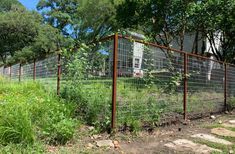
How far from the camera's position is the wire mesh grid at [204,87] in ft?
22.5

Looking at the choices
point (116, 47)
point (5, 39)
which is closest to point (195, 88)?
point (116, 47)

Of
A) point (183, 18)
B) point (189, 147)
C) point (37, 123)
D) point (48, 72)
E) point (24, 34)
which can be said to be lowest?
point (189, 147)

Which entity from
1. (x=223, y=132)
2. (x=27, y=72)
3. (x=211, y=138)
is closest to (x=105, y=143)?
(x=211, y=138)

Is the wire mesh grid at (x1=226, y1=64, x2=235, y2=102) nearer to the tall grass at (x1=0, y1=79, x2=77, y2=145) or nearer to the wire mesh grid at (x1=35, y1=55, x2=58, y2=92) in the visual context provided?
the wire mesh grid at (x1=35, y1=55, x2=58, y2=92)

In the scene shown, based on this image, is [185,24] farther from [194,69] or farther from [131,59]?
[131,59]

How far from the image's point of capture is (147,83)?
5539mm

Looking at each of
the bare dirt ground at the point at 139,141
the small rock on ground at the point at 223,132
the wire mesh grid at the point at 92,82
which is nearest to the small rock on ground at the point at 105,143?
the bare dirt ground at the point at 139,141

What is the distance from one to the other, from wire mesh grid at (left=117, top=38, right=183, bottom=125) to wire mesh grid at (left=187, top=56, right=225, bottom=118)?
53 cm

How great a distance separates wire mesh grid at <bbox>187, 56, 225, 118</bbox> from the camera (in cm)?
687

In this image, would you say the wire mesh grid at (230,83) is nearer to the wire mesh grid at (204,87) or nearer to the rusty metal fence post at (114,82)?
the wire mesh grid at (204,87)

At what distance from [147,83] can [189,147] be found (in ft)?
4.41

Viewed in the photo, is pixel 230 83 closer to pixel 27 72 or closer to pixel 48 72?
pixel 48 72

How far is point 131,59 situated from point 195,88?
235 centimetres

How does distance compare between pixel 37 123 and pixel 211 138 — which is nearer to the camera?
pixel 37 123
